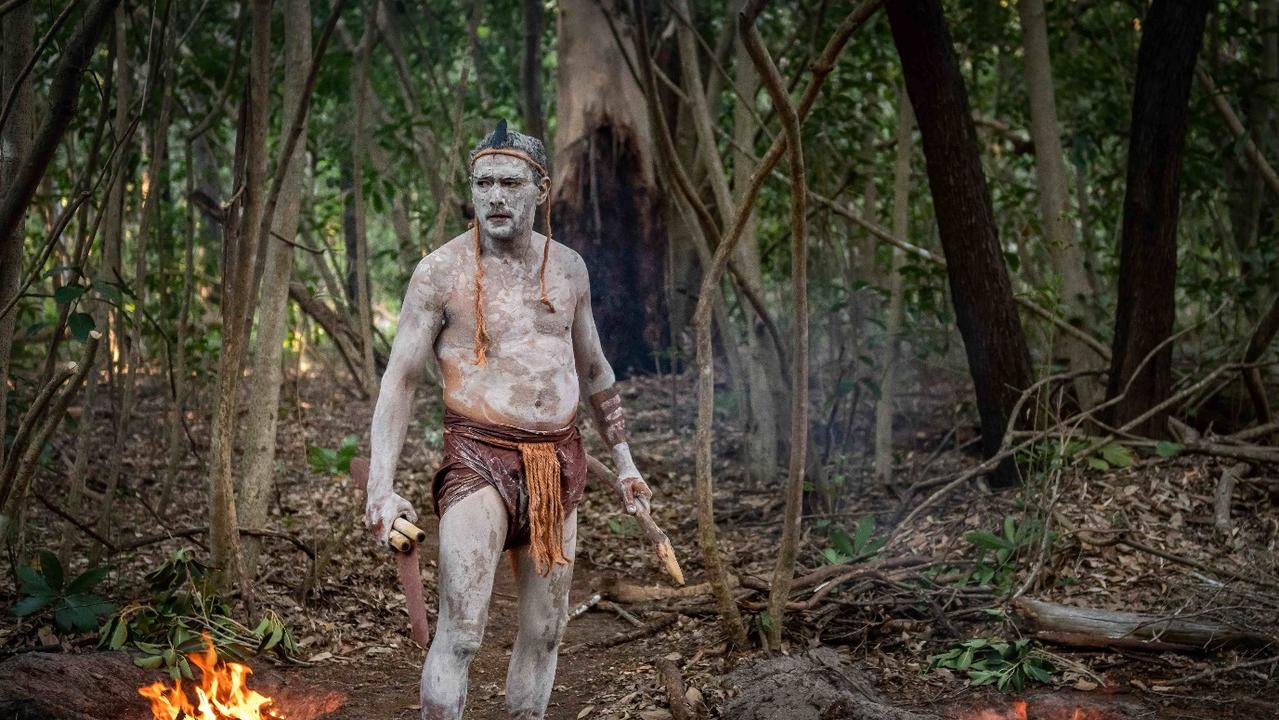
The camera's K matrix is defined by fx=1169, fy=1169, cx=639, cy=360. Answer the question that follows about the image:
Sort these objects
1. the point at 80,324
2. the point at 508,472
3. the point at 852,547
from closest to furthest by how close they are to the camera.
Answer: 1. the point at 508,472
2. the point at 80,324
3. the point at 852,547

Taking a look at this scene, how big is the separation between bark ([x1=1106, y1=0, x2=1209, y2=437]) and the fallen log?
1939 millimetres

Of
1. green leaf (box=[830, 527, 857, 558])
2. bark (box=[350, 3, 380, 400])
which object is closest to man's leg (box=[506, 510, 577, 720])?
green leaf (box=[830, 527, 857, 558])

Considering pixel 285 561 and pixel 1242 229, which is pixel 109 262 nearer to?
pixel 285 561

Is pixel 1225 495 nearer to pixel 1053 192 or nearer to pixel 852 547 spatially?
pixel 852 547

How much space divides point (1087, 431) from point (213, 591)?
15.8 ft

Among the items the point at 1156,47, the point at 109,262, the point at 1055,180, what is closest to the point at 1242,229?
the point at 1055,180

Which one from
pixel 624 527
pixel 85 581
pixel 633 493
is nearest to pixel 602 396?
pixel 633 493

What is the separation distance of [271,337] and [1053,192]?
16.1ft

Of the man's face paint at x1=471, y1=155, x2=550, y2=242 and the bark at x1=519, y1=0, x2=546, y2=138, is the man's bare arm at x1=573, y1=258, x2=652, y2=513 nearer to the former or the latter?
the man's face paint at x1=471, y1=155, x2=550, y2=242

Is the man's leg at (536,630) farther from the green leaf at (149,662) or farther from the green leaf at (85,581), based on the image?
the green leaf at (85,581)

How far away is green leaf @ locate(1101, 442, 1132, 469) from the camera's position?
6.37 m

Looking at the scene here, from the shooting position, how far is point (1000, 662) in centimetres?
476

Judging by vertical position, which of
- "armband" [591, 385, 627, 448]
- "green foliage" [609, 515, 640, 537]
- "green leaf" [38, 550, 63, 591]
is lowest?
"green foliage" [609, 515, 640, 537]

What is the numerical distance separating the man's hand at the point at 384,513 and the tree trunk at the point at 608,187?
6.71m
